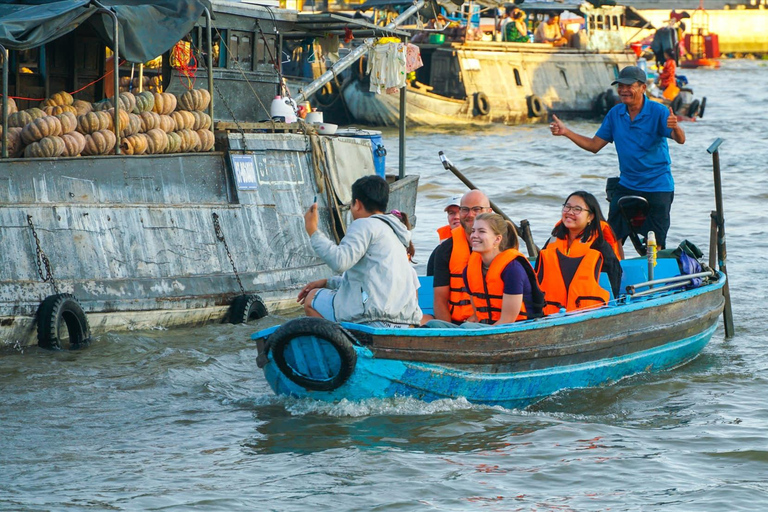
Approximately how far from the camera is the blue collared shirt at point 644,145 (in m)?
9.93

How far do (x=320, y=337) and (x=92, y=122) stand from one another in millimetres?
4322

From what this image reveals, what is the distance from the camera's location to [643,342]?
8.85 meters

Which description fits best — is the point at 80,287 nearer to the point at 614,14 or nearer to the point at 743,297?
the point at 743,297

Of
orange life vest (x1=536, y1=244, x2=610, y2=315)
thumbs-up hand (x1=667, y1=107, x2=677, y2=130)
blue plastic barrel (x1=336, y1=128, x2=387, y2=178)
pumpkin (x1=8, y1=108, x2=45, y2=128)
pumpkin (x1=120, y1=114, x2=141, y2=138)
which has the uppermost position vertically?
pumpkin (x1=8, y1=108, x2=45, y2=128)

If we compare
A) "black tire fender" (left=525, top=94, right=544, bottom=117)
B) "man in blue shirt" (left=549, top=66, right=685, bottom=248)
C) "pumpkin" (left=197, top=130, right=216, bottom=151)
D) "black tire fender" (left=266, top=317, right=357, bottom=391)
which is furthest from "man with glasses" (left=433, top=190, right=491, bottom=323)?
"black tire fender" (left=525, top=94, right=544, bottom=117)

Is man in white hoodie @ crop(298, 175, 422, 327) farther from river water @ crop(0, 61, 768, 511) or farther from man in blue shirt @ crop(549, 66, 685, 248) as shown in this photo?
man in blue shirt @ crop(549, 66, 685, 248)

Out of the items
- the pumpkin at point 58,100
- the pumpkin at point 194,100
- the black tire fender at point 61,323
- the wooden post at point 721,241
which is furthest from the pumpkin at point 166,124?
the wooden post at point 721,241

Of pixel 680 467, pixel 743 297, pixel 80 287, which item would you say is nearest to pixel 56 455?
pixel 80 287

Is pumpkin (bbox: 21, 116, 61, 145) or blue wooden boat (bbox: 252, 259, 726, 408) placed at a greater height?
pumpkin (bbox: 21, 116, 61, 145)

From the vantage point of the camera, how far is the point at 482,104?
34375 mm

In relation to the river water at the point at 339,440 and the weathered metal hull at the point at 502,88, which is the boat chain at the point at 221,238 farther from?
the weathered metal hull at the point at 502,88

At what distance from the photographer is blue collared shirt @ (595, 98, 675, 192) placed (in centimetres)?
993

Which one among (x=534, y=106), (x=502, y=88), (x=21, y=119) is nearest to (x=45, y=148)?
(x=21, y=119)

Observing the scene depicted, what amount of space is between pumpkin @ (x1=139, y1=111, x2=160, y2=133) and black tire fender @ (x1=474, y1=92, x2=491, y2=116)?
24048mm
